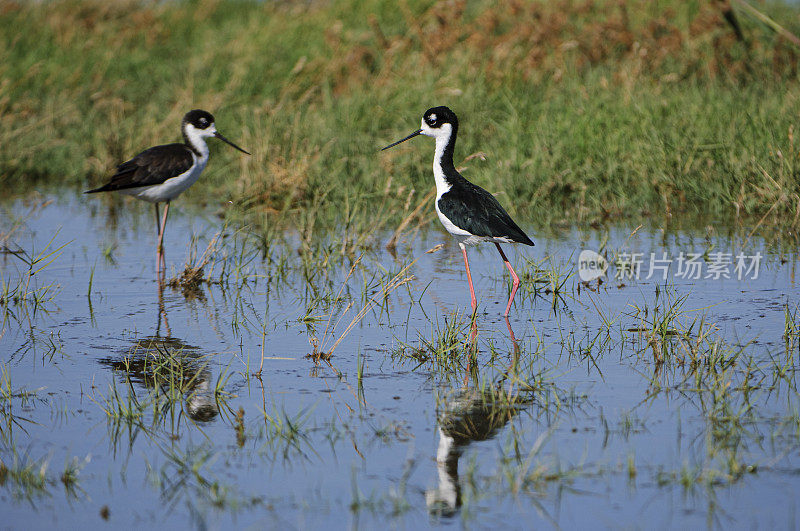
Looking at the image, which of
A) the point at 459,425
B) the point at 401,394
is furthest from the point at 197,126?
the point at 459,425

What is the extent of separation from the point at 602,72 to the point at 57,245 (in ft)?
21.6

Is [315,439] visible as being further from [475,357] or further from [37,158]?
[37,158]

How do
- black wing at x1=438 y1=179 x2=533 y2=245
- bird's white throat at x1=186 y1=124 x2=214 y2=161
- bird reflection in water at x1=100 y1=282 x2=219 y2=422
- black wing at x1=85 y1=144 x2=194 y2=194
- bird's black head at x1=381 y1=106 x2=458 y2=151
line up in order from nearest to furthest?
bird reflection in water at x1=100 y1=282 x2=219 y2=422 < black wing at x1=438 y1=179 x2=533 y2=245 < bird's black head at x1=381 y1=106 x2=458 y2=151 < black wing at x1=85 y1=144 x2=194 y2=194 < bird's white throat at x1=186 y1=124 x2=214 y2=161

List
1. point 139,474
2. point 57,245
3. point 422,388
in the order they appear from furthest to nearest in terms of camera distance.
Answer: point 57,245
point 422,388
point 139,474

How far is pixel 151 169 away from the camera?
28.8 ft

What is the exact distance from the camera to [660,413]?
476 cm

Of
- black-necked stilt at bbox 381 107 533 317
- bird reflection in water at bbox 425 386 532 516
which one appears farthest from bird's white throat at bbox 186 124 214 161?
bird reflection in water at bbox 425 386 532 516

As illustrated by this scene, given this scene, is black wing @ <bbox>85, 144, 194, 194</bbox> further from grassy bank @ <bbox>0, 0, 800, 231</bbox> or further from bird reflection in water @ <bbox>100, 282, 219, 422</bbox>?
bird reflection in water @ <bbox>100, 282, 219, 422</bbox>

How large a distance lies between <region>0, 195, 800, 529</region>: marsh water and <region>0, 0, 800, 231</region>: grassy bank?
1359 millimetres

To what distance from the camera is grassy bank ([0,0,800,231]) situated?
9.55 m

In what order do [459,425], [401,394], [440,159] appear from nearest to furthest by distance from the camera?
1. [459,425]
2. [401,394]
3. [440,159]

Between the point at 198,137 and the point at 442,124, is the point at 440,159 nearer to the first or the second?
the point at 442,124

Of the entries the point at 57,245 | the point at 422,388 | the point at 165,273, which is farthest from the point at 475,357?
the point at 57,245

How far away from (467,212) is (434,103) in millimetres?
4678
